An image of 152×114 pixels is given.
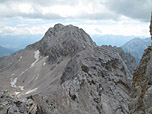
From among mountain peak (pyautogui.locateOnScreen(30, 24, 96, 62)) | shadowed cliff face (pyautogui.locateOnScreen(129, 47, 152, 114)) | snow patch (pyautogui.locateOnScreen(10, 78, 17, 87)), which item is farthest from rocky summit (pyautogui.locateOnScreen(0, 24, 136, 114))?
shadowed cliff face (pyautogui.locateOnScreen(129, 47, 152, 114))

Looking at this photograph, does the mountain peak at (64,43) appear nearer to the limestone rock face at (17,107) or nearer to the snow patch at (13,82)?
the snow patch at (13,82)

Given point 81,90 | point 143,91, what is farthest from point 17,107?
point 143,91

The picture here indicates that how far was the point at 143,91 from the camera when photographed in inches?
406

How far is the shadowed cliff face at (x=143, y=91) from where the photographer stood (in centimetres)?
902

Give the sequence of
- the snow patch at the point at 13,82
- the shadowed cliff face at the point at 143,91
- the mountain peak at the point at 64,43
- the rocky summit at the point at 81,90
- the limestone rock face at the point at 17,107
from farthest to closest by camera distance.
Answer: the mountain peak at the point at 64,43, the snow patch at the point at 13,82, the rocky summit at the point at 81,90, the limestone rock face at the point at 17,107, the shadowed cliff face at the point at 143,91

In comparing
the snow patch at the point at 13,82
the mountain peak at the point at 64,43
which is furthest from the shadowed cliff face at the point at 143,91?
the snow patch at the point at 13,82

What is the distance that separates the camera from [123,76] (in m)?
54.8

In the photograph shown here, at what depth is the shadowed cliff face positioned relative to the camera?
9016 millimetres

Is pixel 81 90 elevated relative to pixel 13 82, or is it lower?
elevated

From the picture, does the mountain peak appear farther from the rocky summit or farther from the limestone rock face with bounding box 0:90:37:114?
the limestone rock face with bounding box 0:90:37:114

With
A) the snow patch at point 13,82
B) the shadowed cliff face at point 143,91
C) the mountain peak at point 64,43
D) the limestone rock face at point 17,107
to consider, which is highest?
the shadowed cliff face at point 143,91

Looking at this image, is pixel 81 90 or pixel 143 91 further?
pixel 81 90

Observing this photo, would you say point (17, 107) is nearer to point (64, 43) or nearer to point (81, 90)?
point (81, 90)

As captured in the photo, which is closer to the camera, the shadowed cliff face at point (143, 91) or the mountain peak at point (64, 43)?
the shadowed cliff face at point (143, 91)
